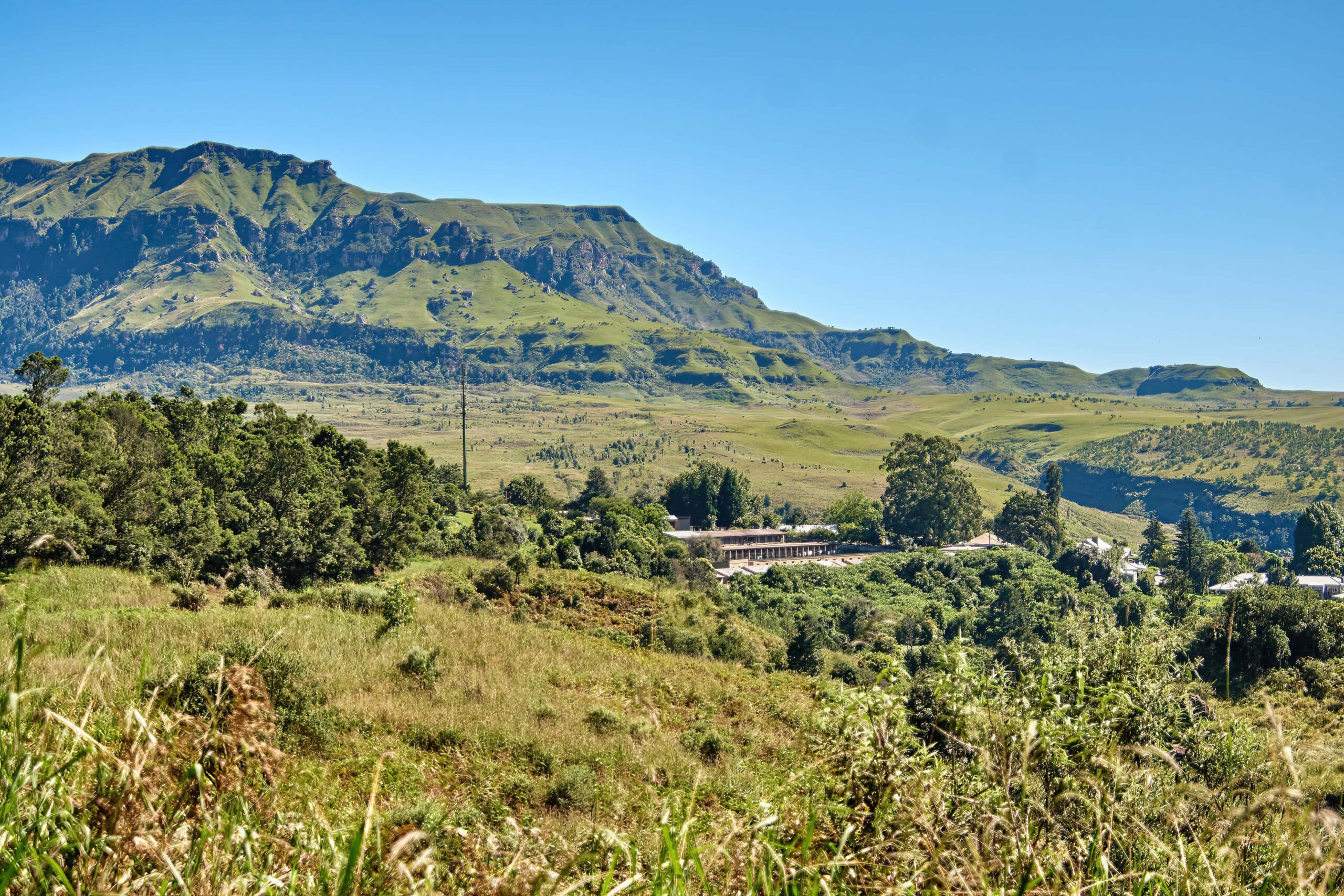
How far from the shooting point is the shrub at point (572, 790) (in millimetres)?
9992

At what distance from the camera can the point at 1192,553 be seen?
82.4m

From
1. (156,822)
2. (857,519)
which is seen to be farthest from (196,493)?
(857,519)

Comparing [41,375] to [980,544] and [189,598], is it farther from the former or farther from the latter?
[980,544]

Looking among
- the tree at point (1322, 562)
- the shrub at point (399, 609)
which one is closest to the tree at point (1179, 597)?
the tree at point (1322, 562)

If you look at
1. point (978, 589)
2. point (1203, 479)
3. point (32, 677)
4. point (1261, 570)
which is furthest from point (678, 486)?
point (1203, 479)

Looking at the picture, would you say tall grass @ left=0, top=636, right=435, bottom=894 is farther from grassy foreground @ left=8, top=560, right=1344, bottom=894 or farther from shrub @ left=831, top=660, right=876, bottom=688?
shrub @ left=831, top=660, right=876, bottom=688

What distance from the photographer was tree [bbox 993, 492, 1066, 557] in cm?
8916

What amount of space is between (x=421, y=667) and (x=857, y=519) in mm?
88863

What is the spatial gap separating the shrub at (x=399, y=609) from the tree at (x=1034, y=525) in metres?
82.3

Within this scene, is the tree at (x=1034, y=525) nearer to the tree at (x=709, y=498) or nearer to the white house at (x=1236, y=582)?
the white house at (x=1236, y=582)

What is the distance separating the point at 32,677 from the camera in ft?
15.7

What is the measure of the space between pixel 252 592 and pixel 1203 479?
22335 cm

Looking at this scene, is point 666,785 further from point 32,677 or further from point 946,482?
point 946,482

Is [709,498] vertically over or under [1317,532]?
over
